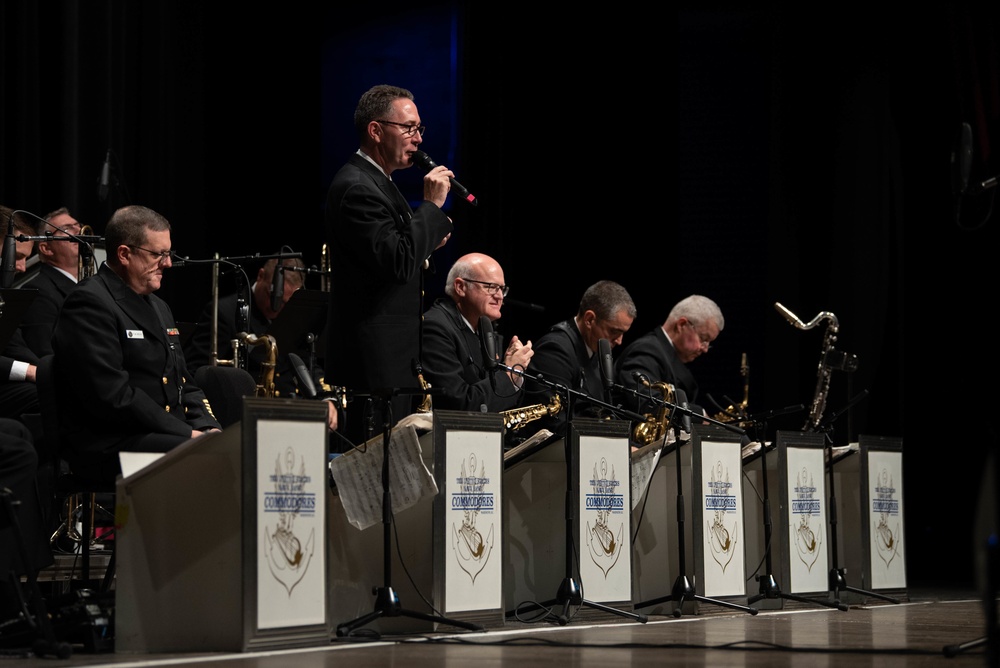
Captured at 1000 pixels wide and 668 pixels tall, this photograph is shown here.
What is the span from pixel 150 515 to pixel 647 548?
2.30 metres

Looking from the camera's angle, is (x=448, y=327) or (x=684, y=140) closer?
(x=448, y=327)

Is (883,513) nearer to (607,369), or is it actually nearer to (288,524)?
(607,369)

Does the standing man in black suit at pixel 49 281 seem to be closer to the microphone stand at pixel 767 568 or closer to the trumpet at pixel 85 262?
the trumpet at pixel 85 262

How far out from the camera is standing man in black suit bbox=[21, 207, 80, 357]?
19.5 feet

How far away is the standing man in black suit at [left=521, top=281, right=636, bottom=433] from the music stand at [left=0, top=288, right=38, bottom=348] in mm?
2230

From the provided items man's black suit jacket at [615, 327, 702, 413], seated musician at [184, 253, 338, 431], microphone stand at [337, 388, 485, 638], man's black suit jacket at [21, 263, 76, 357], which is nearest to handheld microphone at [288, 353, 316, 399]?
microphone stand at [337, 388, 485, 638]

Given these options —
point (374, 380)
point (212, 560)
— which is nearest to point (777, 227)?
point (374, 380)

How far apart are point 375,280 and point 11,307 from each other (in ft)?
4.04

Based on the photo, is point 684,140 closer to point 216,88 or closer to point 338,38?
point 338,38

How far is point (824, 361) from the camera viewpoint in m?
7.50

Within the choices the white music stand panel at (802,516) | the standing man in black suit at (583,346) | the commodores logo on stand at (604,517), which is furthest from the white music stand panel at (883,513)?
the commodores logo on stand at (604,517)

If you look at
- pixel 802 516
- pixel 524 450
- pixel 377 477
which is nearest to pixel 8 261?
pixel 377 477

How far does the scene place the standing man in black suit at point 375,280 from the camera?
448 cm

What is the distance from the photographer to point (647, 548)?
5.55m
